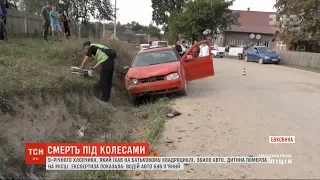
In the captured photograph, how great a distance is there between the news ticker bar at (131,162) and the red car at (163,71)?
4811 millimetres

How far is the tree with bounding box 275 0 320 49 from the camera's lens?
2694cm

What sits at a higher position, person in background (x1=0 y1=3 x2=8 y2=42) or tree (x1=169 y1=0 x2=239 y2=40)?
Answer: tree (x1=169 y1=0 x2=239 y2=40)

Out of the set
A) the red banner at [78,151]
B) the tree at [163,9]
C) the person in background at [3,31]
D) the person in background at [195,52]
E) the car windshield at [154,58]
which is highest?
the tree at [163,9]

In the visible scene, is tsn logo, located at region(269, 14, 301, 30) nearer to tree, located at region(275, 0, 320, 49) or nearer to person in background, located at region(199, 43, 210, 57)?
tree, located at region(275, 0, 320, 49)

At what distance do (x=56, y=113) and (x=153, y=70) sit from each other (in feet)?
12.6

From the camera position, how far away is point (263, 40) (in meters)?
57.8

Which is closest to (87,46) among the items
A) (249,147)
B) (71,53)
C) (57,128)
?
(71,53)

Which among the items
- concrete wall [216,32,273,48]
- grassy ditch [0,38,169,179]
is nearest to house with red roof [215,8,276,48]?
concrete wall [216,32,273,48]

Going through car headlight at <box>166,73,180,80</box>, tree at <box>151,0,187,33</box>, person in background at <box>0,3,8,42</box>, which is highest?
tree at <box>151,0,187,33</box>

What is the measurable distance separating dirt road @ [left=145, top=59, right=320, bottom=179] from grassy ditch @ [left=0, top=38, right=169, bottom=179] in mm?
646

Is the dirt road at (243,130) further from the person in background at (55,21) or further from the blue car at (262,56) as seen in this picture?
the blue car at (262,56)

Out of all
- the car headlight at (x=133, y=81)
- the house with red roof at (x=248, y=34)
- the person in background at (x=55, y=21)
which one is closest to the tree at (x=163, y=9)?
the house with red roof at (x=248, y=34)

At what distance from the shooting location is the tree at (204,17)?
45681 millimetres

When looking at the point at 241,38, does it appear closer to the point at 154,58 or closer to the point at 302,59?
the point at 302,59
